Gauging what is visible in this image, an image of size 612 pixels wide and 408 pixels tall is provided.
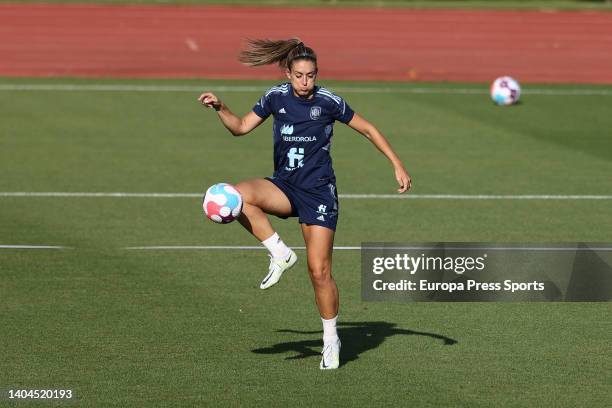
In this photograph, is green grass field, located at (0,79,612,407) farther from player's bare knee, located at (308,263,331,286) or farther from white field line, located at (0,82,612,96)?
white field line, located at (0,82,612,96)

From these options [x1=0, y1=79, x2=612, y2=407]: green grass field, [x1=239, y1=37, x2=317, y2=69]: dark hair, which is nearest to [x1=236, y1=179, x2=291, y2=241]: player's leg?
[x1=239, y1=37, x2=317, y2=69]: dark hair

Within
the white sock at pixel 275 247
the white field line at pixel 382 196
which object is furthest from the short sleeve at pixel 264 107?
the white field line at pixel 382 196

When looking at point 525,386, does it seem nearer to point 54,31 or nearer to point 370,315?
point 370,315

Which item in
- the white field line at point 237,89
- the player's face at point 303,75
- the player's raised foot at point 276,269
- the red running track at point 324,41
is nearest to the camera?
the player's face at point 303,75

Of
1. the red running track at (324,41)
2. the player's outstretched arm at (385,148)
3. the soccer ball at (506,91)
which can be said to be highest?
the red running track at (324,41)

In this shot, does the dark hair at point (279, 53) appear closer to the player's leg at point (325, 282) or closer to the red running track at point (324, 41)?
the player's leg at point (325, 282)

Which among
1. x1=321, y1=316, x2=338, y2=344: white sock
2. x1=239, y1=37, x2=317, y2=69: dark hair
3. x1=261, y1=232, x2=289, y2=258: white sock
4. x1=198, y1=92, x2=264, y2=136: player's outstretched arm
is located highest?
x1=239, y1=37, x2=317, y2=69: dark hair

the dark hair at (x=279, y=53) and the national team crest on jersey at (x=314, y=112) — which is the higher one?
the dark hair at (x=279, y=53)

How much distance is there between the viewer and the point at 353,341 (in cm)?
1080

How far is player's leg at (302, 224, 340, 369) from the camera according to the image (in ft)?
31.8

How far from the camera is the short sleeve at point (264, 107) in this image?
10094mm

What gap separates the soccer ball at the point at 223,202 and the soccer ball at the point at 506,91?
678 inches

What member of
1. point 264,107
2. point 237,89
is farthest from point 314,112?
point 237,89

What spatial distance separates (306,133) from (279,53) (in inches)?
25.1
